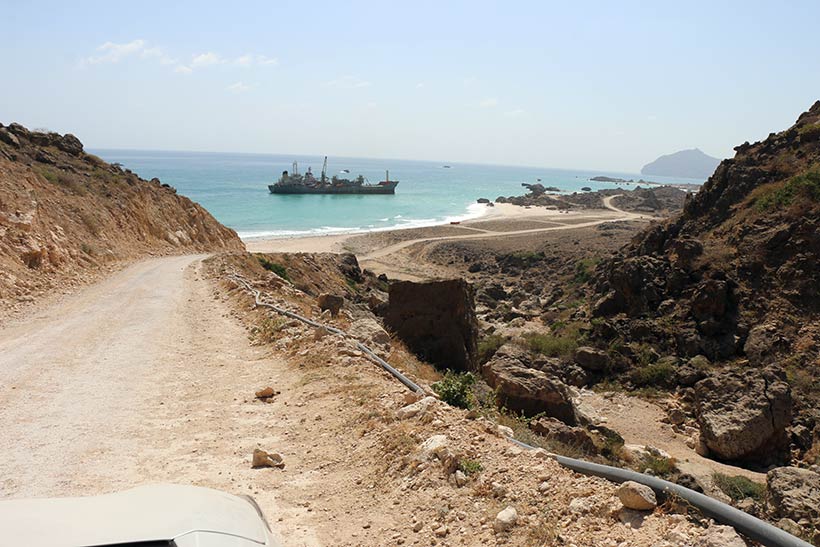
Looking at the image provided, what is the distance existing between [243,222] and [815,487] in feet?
258

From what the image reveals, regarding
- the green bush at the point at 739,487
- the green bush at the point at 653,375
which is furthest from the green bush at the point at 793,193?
the green bush at the point at 739,487

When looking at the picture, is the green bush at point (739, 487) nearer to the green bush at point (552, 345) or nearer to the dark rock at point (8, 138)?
the green bush at point (552, 345)

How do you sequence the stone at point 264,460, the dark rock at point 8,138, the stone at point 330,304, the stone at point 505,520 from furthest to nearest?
the dark rock at point 8,138
the stone at point 330,304
the stone at point 264,460
the stone at point 505,520

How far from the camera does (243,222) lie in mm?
79625

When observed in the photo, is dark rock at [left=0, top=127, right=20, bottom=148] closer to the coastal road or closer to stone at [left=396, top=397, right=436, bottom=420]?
the coastal road

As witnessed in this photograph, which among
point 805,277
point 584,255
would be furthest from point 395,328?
point 584,255

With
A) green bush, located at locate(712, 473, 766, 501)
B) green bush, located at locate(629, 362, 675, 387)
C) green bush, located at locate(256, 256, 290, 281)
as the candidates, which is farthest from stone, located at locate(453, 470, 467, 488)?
green bush, located at locate(256, 256, 290, 281)

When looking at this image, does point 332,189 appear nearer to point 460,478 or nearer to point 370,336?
point 370,336

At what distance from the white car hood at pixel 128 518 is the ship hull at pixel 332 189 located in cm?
12267

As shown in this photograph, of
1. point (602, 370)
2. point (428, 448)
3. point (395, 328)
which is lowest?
point (602, 370)

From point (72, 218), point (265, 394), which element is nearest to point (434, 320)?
point (265, 394)

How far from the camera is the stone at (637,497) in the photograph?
4055 millimetres

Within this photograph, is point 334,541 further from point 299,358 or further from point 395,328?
point 395,328

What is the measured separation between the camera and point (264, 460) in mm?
6059
